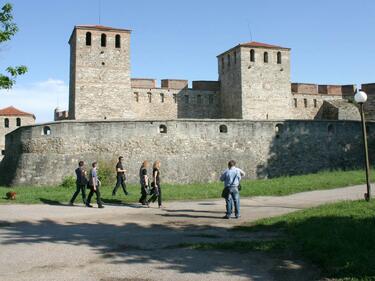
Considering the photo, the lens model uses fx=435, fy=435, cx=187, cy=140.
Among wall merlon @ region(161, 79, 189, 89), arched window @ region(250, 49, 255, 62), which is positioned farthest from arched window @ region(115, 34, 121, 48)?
arched window @ region(250, 49, 255, 62)

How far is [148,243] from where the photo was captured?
7.66m

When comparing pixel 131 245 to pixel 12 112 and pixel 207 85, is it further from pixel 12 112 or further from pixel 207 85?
pixel 12 112

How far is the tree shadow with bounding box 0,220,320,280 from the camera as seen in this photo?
619 cm

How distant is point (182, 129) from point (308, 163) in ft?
24.1

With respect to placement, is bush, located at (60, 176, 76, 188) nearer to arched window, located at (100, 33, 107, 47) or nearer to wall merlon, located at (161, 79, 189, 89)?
arched window, located at (100, 33, 107, 47)

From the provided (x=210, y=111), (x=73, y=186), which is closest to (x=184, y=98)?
(x=210, y=111)

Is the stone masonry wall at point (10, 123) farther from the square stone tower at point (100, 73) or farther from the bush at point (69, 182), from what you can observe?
the bush at point (69, 182)

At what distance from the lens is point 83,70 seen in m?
33.4

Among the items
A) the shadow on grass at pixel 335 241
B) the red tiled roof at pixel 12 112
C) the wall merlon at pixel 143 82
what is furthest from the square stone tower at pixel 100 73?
the shadow on grass at pixel 335 241

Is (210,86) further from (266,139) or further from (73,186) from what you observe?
(73,186)

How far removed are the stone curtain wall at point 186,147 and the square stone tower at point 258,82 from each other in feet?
38.5

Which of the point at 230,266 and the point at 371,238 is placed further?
the point at 371,238

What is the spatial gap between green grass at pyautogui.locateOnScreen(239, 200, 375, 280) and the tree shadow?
1.70 ft

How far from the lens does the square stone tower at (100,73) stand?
33.2 m
